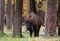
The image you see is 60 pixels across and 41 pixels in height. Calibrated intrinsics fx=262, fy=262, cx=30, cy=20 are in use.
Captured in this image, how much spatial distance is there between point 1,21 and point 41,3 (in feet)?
75.2

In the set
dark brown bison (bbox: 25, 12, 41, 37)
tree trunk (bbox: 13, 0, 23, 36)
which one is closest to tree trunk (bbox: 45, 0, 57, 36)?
tree trunk (bbox: 13, 0, 23, 36)

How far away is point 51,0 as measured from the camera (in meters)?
16.4

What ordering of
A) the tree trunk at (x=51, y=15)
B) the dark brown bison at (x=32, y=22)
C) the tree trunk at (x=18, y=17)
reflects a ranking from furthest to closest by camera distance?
the dark brown bison at (x=32, y=22)
the tree trunk at (x=18, y=17)
the tree trunk at (x=51, y=15)

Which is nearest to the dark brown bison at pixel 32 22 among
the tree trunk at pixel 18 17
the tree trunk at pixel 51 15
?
the tree trunk at pixel 18 17

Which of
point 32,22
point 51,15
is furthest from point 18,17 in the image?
point 51,15

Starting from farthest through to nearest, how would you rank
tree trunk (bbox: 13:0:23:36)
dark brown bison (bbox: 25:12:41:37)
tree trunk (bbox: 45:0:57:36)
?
dark brown bison (bbox: 25:12:41:37) → tree trunk (bbox: 13:0:23:36) → tree trunk (bbox: 45:0:57:36)

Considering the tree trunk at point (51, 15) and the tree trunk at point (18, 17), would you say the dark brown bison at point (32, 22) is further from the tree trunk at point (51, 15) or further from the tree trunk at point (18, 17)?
the tree trunk at point (51, 15)

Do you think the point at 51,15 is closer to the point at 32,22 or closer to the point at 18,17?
the point at 18,17

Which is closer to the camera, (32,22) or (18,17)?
(18,17)

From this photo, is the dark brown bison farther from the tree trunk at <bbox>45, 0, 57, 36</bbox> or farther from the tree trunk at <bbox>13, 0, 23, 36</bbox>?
the tree trunk at <bbox>45, 0, 57, 36</bbox>

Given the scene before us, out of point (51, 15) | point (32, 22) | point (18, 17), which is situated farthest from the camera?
point (32, 22)

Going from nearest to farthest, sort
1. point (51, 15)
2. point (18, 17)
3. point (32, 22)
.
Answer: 1. point (51, 15)
2. point (18, 17)
3. point (32, 22)

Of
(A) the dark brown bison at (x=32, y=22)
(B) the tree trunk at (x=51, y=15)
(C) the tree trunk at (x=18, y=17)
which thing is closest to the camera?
(B) the tree trunk at (x=51, y=15)

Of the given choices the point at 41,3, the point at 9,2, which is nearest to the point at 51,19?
the point at 9,2
